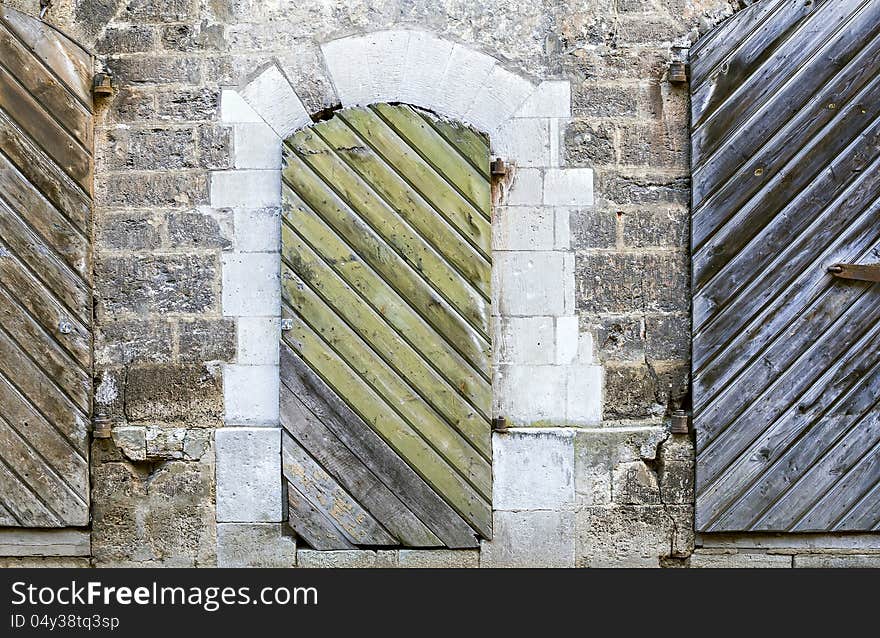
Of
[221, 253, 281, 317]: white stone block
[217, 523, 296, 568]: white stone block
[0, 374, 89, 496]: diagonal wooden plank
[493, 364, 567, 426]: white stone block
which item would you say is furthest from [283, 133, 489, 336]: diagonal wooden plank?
[0, 374, 89, 496]: diagonal wooden plank

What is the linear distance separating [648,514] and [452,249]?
1546mm

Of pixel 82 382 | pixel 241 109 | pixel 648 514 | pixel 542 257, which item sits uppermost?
pixel 241 109

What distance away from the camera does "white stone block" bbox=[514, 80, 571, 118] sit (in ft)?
13.2

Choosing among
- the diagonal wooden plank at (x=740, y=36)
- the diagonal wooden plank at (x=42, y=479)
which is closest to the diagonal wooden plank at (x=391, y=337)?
the diagonal wooden plank at (x=42, y=479)

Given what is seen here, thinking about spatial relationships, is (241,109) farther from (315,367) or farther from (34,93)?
(315,367)

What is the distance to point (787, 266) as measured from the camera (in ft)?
13.0

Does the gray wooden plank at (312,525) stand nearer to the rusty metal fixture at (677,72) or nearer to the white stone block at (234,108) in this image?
the white stone block at (234,108)

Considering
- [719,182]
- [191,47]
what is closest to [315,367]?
[191,47]

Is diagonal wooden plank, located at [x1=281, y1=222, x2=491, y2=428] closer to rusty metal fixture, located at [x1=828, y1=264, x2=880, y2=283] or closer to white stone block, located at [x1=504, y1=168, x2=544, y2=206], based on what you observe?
white stone block, located at [x1=504, y1=168, x2=544, y2=206]

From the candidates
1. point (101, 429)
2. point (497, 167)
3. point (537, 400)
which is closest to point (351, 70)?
point (497, 167)

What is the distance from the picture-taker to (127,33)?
4062 mm

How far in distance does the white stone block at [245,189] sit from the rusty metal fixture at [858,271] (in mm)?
2605

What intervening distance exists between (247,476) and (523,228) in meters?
1.74

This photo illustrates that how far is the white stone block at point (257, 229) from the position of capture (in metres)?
4.03
